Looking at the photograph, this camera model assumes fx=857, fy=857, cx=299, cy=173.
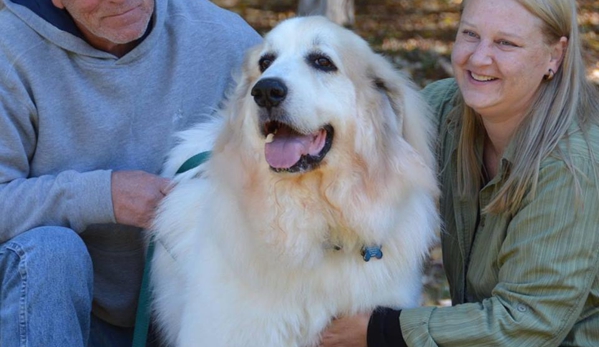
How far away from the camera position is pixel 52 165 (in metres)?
3.30

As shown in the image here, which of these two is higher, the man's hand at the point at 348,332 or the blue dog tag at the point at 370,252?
the blue dog tag at the point at 370,252

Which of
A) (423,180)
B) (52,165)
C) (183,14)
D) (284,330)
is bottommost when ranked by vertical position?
(284,330)

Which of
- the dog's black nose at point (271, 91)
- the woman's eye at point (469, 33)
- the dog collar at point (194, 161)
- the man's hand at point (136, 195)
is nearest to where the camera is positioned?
the dog's black nose at point (271, 91)

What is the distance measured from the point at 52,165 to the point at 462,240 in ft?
5.28

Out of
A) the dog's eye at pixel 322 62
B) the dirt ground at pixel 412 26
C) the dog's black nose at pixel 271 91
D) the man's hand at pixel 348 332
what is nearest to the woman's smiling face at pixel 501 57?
the dog's eye at pixel 322 62

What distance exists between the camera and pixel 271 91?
2652 mm

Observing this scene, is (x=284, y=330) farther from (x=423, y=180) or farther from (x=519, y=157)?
(x=519, y=157)

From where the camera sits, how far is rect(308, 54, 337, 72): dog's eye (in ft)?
9.32

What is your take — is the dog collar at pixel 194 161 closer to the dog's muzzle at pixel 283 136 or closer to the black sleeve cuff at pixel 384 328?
the dog's muzzle at pixel 283 136

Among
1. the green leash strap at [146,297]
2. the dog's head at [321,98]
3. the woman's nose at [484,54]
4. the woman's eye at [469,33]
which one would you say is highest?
the woman's eye at [469,33]

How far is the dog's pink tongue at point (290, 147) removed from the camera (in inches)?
107

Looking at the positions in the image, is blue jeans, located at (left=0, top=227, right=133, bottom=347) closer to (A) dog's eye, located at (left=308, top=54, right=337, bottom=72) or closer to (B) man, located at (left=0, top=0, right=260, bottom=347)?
(B) man, located at (left=0, top=0, right=260, bottom=347)

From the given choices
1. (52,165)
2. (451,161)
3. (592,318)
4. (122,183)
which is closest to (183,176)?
(122,183)

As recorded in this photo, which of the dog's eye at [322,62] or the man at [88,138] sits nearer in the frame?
the dog's eye at [322,62]
